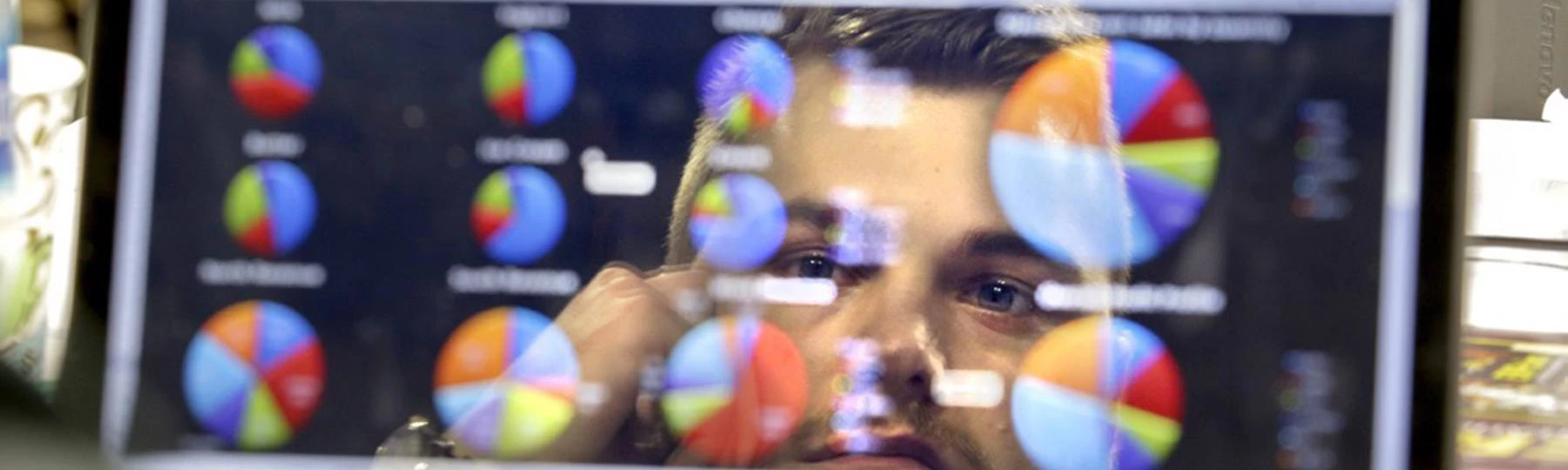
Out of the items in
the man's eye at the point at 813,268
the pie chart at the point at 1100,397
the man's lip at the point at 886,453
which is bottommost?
the man's lip at the point at 886,453

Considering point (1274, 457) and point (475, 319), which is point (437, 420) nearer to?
point (475, 319)

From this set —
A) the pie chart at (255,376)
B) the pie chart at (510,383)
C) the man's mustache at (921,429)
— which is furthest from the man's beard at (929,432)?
the pie chart at (255,376)

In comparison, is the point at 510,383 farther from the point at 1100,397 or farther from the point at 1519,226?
the point at 1519,226

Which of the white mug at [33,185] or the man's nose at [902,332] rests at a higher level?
the white mug at [33,185]

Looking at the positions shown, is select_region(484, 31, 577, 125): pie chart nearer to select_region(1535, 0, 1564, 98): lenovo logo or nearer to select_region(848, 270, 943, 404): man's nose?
select_region(848, 270, 943, 404): man's nose

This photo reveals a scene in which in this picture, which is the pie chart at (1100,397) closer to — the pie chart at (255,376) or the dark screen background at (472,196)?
the dark screen background at (472,196)

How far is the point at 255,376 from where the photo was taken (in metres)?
0.50

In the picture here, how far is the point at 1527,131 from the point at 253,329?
59 centimetres

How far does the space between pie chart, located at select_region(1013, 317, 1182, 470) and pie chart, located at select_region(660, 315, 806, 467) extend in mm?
94

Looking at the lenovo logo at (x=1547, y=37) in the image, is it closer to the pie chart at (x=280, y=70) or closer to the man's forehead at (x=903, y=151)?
the man's forehead at (x=903, y=151)

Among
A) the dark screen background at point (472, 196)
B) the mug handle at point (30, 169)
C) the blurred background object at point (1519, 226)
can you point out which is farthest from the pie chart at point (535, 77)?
the blurred background object at point (1519, 226)

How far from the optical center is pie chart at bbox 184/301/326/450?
0.50 meters

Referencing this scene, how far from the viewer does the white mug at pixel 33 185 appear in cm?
53

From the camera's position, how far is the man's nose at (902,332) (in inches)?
19.1
